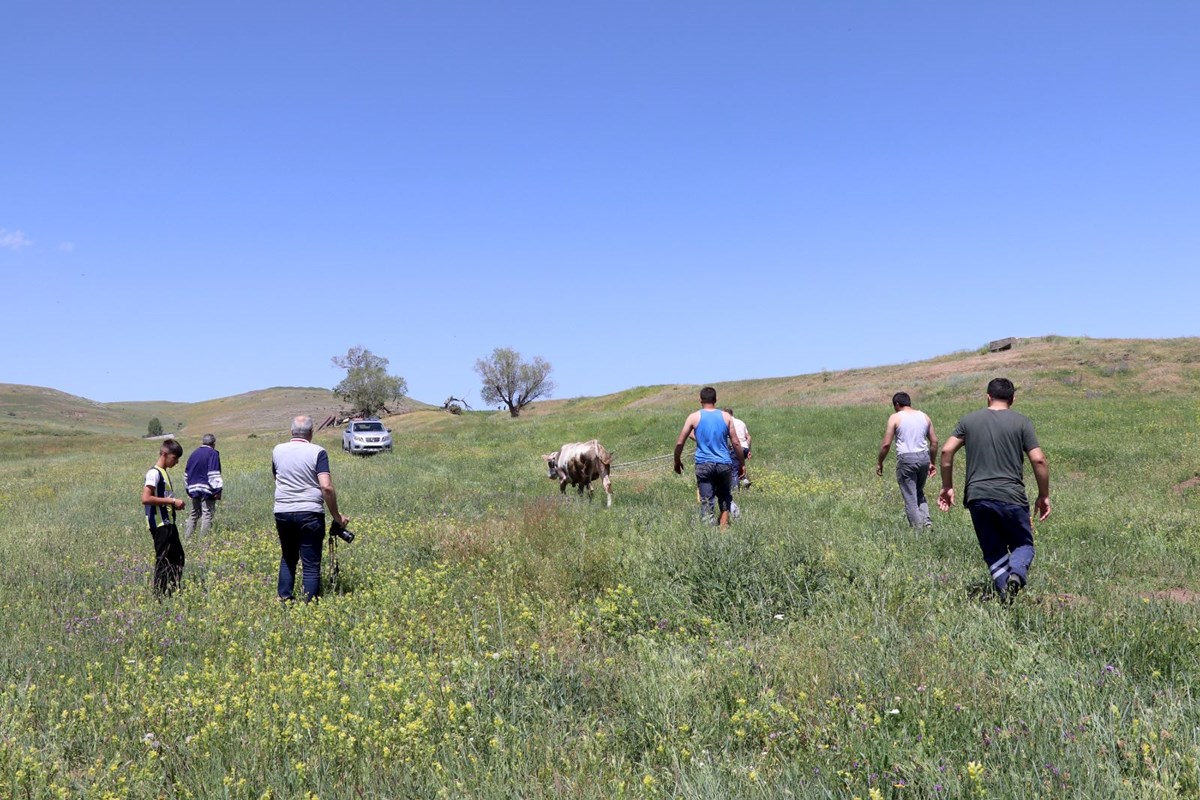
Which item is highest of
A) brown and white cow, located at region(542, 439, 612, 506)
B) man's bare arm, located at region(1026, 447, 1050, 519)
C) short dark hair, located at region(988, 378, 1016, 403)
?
short dark hair, located at region(988, 378, 1016, 403)

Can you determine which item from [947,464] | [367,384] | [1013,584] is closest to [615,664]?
[1013,584]

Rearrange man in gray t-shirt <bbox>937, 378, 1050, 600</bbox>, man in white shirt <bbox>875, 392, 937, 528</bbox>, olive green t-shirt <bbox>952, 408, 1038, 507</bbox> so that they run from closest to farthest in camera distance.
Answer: man in gray t-shirt <bbox>937, 378, 1050, 600</bbox>, olive green t-shirt <bbox>952, 408, 1038, 507</bbox>, man in white shirt <bbox>875, 392, 937, 528</bbox>

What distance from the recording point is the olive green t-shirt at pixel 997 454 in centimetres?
688

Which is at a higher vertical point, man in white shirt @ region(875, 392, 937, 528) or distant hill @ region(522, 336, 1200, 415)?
distant hill @ region(522, 336, 1200, 415)

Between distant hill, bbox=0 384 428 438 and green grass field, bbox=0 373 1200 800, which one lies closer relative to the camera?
green grass field, bbox=0 373 1200 800

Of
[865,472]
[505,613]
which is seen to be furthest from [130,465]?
[505,613]

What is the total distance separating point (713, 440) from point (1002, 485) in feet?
13.5

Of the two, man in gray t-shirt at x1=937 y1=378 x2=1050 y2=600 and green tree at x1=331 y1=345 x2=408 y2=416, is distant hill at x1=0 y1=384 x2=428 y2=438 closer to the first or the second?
green tree at x1=331 y1=345 x2=408 y2=416

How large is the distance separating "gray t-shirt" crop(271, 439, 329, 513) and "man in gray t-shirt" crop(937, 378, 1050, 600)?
6141 mm

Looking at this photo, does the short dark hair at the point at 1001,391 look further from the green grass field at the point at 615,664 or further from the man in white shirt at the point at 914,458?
the man in white shirt at the point at 914,458

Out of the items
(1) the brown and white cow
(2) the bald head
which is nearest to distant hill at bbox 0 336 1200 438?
(1) the brown and white cow

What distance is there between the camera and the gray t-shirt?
7.76 meters

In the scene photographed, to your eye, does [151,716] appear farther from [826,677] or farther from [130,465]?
[130,465]

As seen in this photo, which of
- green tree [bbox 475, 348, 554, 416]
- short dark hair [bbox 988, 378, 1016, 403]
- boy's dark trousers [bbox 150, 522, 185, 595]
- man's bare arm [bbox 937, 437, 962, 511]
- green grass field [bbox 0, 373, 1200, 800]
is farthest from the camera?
green tree [bbox 475, 348, 554, 416]
